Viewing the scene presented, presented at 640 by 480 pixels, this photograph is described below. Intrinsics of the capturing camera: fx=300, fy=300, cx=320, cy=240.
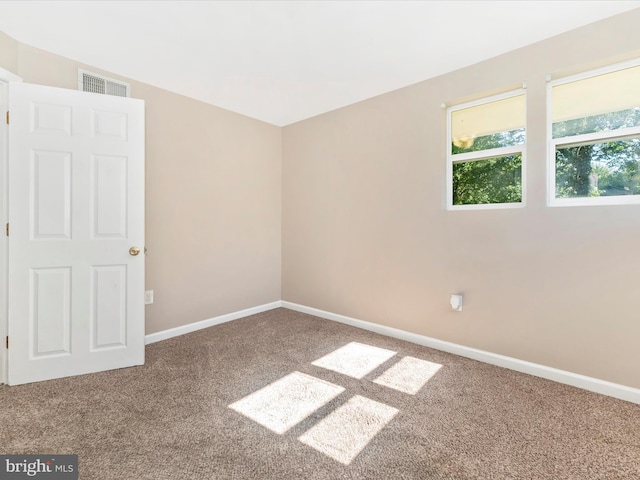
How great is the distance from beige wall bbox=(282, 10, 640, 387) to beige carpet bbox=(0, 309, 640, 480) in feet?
1.26

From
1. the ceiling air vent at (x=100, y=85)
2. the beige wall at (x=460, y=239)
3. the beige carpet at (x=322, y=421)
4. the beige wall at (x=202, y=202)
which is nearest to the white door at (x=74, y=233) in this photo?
the beige carpet at (x=322, y=421)

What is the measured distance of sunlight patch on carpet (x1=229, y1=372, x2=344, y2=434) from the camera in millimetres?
1769

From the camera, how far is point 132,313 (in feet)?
7.94

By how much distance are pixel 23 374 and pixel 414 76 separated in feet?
12.8

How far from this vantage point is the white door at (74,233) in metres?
2.10

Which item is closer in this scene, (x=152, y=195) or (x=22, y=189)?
(x=22, y=189)

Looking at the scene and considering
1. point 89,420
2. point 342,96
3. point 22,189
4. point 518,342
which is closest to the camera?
point 89,420

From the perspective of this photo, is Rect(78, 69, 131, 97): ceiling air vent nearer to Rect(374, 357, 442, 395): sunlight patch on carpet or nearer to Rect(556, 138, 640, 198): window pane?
Rect(374, 357, 442, 395): sunlight patch on carpet

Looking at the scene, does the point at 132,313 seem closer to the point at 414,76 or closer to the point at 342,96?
the point at 342,96

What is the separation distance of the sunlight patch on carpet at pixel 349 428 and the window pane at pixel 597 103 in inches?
94.5

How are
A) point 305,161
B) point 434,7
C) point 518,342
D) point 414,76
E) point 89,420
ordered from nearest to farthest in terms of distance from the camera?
1. point 89,420
2. point 434,7
3. point 518,342
4. point 414,76
5. point 305,161

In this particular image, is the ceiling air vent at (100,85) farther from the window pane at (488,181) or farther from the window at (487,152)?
the window pane at (488,181)

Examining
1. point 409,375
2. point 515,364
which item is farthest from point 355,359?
point 515,364

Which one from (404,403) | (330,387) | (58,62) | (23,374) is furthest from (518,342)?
(58,62)
